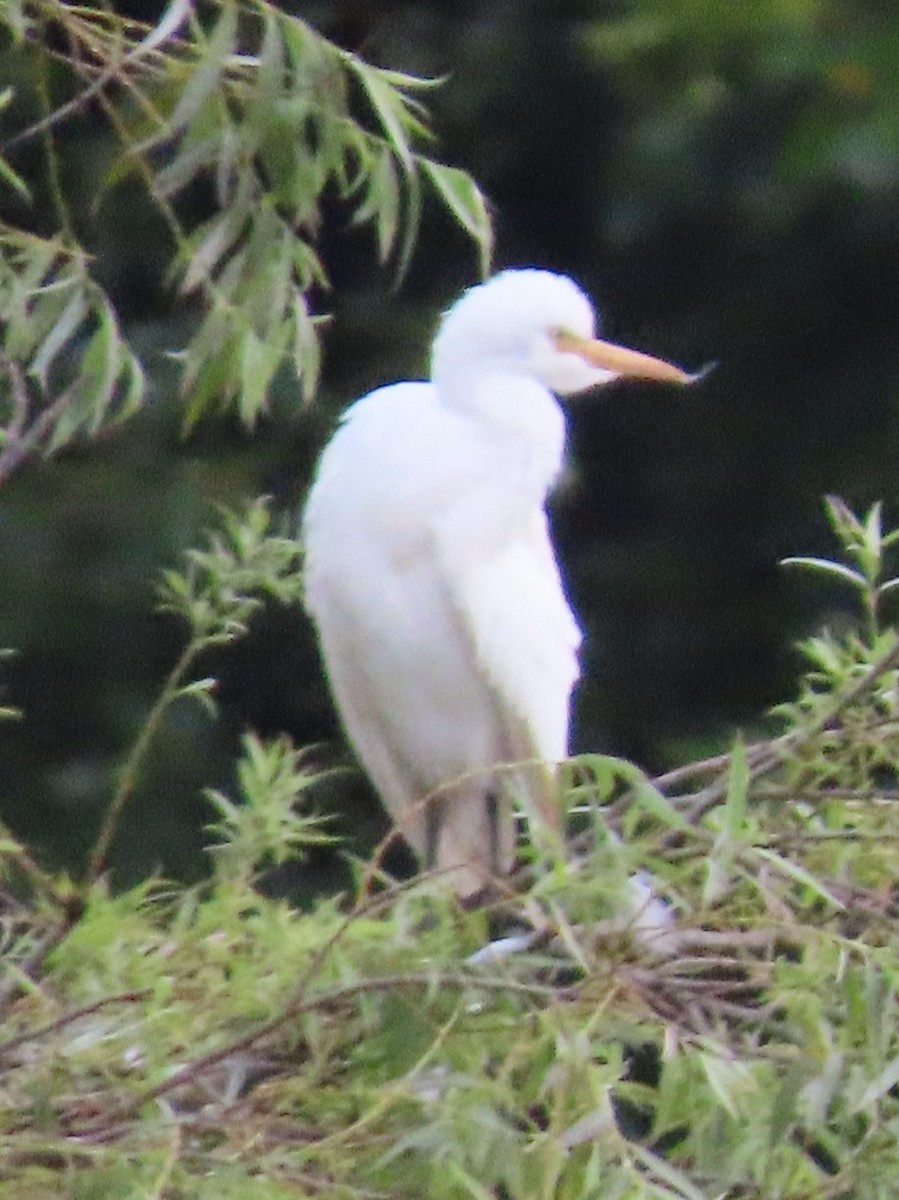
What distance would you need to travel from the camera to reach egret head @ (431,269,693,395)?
211 cm

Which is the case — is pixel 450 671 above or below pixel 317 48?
below

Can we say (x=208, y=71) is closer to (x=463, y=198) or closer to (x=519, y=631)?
(x=463, y=198)

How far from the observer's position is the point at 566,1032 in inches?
41.4

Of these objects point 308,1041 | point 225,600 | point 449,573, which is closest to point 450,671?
point 449,573

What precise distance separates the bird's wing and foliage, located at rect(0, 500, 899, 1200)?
83 centimetres

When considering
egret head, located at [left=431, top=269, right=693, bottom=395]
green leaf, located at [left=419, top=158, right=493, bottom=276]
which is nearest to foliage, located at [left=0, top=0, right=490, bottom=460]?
green leaf, located at [left=419, top=158, right=493, bottom=276]

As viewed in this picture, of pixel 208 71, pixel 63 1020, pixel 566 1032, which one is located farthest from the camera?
pixel 208 71

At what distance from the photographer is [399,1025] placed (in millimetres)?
1115

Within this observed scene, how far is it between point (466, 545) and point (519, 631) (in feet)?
0.28

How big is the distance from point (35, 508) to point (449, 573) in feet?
2.58

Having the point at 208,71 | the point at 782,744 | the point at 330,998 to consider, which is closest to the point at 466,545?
the point at 208,71

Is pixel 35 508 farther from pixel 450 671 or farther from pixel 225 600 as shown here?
pixel 225 600

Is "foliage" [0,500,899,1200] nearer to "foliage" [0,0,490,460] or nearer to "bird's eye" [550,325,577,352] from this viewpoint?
"foliage" [0,0,490,460]

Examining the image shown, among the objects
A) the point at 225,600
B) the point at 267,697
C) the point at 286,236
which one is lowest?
the point at 267,697
